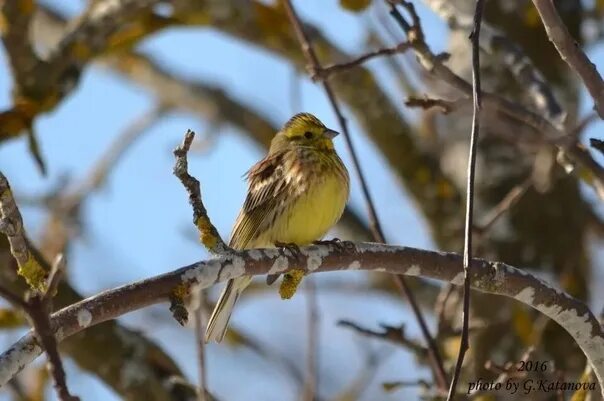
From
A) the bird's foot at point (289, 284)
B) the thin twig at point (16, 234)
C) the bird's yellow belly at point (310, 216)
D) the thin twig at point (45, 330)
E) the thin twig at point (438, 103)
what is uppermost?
the bird's yellow belly at point (310, 216)

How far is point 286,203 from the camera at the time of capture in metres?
3.90

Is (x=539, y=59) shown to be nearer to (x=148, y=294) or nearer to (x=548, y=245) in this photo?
(x=548, y=245)

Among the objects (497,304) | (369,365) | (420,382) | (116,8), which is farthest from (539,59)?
(420,382)

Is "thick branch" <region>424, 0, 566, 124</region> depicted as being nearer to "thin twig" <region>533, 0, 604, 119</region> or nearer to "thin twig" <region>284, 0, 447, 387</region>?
"thin twig" <region>284, 0, 447, 387</region>

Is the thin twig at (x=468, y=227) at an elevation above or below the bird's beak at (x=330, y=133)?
below

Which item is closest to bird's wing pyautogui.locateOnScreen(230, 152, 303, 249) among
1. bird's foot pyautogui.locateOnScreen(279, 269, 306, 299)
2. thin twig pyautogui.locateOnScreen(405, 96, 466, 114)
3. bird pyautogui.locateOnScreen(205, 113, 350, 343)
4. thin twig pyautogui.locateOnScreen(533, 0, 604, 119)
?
bird pyautogui.locateOnScreen(205, 113, 350, 343)

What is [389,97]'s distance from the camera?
5.91 meters

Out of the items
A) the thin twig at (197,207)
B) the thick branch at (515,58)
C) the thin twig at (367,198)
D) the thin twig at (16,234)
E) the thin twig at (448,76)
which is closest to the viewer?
the thin twig at (16,234)

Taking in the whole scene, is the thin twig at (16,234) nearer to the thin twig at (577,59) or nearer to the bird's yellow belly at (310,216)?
the thin twig at (577,59)

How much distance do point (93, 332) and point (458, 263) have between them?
5.73 ft

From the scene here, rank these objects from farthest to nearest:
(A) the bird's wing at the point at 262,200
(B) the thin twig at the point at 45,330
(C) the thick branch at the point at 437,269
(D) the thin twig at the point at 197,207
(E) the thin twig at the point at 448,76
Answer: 1. (A) the bird's wing at the point at 262,200
2. (E) the thin twig at the point at 448,76
3. (C) the thick branch at the point at 437,269
4. (D) the thin twig at the point at 197,207
5. (B) the thin twig at the point at 45,330

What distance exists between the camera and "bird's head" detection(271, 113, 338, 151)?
439 cm

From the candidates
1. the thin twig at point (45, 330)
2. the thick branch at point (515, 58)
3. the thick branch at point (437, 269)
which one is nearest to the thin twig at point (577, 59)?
the thick branch at point (437, 269)

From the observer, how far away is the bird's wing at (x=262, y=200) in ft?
12.9
